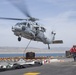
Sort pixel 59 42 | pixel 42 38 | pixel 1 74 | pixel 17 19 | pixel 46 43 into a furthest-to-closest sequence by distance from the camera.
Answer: pixel 59 42, pixel 46 43, pixel 42 38, pixel 17 19, pixel 1 74

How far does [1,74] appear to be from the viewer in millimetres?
13172

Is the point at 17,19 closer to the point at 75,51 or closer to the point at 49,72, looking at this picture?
the point at 75,51

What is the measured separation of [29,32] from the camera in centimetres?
6216

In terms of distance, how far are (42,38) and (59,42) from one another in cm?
1177

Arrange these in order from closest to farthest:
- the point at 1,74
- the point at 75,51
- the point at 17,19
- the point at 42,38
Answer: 1. the point at 1,74
2. the point at 75,51
3. the point at 17,19
4. the point at 42,38

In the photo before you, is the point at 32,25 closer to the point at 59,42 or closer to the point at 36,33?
the point at 36,33

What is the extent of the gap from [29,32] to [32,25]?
2.57 meters

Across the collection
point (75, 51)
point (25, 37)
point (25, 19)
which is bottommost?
point (75, 51)

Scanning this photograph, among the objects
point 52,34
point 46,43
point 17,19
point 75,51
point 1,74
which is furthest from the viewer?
point 52,34

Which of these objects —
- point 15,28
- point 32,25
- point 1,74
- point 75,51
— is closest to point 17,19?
point 15,28

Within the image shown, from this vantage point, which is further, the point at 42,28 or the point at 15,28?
the point at 42,28

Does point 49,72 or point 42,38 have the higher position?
point 42,38

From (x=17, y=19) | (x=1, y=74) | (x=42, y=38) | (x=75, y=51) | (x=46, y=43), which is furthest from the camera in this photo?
(x=46, y=43)

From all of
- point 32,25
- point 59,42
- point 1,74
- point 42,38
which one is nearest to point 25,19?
point 32,25
